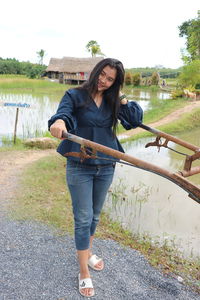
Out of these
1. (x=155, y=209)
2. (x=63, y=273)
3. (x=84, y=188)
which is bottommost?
(x=155, y=209)

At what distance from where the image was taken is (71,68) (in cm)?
3158

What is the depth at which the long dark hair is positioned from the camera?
1.88 metres

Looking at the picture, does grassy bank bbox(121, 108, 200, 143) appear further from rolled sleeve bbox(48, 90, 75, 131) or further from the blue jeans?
rolled sleeve bbox(48, 90, 75, 131)

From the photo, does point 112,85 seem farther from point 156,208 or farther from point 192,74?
point 192,74

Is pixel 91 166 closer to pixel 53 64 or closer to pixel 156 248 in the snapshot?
pixel 156 248

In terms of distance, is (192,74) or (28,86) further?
(28,86)

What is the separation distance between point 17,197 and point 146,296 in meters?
2.24

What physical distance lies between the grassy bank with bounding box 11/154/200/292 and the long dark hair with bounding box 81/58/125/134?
1526 millimetres

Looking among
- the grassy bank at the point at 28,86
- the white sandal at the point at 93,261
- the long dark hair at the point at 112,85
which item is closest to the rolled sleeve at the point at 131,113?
the long dark hair at the point at 112,85

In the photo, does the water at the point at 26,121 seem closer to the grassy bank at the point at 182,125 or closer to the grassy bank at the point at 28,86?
the grassy bank at the point at 182,125

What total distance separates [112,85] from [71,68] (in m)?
30.9

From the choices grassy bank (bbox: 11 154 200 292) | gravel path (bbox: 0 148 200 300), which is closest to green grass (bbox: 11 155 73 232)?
grassy bank (bbox: 11 154 200 292)

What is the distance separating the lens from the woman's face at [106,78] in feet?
6.19

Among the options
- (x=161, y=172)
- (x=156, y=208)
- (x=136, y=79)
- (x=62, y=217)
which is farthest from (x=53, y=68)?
(x=161, y=172)
